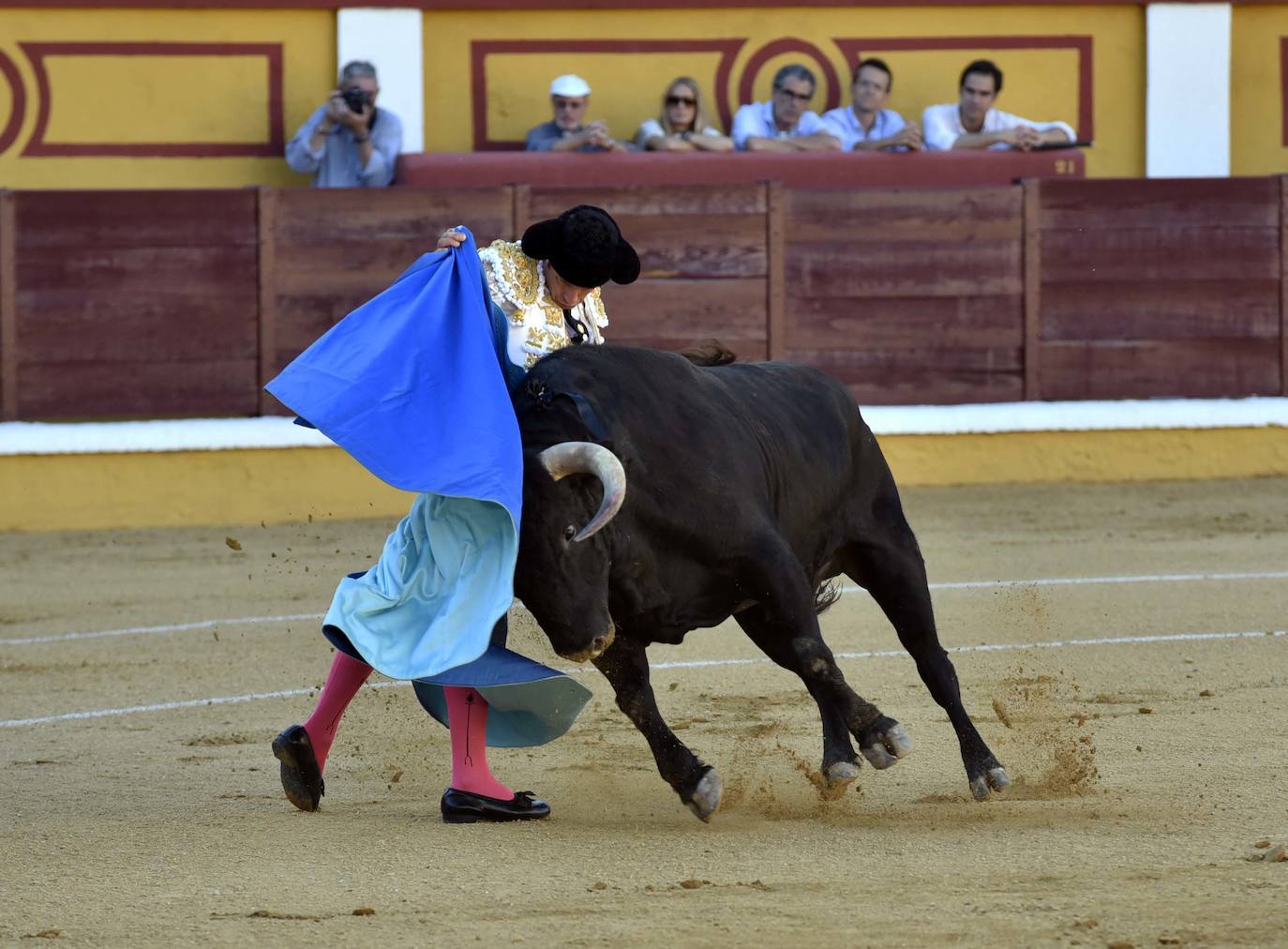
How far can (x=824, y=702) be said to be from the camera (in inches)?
131

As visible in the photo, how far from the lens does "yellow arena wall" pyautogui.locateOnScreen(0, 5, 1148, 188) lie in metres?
8.67

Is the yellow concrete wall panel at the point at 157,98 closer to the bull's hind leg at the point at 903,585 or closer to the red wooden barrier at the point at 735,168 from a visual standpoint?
the red wooden barrier at the point at 735,168

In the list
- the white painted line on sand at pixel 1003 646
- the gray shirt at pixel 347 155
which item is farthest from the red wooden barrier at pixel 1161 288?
the white painted line on sand at pixel 1003 646

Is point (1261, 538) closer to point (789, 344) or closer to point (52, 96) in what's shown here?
point (789, 344)

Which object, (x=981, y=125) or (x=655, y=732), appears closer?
(x=655, y=732)

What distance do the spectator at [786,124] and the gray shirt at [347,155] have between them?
56.1 inches

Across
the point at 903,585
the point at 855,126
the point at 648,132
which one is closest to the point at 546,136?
the point at 648,132

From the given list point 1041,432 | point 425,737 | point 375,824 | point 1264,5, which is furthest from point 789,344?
point 375,824

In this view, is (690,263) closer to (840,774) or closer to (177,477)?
(177,477)

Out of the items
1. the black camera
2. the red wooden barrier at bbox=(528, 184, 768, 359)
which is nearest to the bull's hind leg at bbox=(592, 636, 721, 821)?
the red wooden barrier at bbox=(528, 184, 768, 359)

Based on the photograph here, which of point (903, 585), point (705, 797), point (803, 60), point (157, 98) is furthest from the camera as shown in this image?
point (803, 60)

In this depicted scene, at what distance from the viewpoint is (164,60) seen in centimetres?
869

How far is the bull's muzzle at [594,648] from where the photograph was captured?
3.01m

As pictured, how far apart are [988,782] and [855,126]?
5.49m
